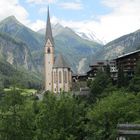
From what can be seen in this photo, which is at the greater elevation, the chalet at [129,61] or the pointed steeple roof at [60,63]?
the pointed steeple roof at [60,63]

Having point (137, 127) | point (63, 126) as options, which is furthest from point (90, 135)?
point (137, 127)

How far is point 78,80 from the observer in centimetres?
14788

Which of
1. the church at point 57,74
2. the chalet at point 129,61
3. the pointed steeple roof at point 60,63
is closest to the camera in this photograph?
the chalet at point 129,61

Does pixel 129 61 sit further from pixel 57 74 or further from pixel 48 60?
pixel 48 60

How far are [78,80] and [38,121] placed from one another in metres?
90.2

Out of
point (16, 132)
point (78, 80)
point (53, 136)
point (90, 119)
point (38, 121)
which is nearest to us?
point (16, 132)

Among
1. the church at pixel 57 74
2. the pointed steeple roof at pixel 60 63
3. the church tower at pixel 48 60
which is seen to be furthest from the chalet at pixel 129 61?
the church tower at pixel 48 60

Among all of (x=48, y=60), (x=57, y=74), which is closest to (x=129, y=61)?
(x=57, y=74)

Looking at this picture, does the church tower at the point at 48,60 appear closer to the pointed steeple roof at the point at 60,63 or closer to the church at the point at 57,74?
the church at the point at 57,74

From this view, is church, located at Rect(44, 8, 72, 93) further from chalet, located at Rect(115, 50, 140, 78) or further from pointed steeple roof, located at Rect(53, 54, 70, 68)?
chalet, located at Rect(115, 50, 140, 78)

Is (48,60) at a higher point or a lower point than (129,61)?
higher

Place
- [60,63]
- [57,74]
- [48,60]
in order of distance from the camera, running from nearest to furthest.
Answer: [57,74]
[60,63]
[48,60]

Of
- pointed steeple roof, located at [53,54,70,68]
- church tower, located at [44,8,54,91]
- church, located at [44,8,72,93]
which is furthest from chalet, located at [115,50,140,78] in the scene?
church tower, located at [44,8,54,91]

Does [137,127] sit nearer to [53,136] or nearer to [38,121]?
[53,136]
